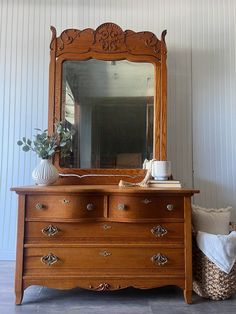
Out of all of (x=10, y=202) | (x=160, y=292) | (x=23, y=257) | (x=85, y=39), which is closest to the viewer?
(x=23, y=257)

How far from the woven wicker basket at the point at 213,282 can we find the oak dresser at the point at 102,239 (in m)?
0.15

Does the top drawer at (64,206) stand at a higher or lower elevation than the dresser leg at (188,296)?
higher

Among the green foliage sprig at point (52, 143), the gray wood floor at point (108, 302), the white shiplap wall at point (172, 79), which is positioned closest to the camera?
the gray wood floor at point (108, 302)

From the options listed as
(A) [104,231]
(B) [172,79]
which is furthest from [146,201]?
(B) [172,79]

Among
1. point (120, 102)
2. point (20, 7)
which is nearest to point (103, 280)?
point (120, 102)

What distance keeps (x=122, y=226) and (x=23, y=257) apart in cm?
65

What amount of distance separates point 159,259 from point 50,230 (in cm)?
71

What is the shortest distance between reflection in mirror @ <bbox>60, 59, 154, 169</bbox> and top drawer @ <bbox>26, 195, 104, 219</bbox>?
50 cm

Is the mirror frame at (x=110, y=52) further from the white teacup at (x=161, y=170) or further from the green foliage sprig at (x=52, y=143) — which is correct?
the white teacup at (x=161, y=170)

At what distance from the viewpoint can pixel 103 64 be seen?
7.29ft

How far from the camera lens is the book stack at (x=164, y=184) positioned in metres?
1.83

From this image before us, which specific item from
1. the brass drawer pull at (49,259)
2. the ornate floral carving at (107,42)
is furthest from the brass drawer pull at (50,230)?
the ornate floral carving at (107,42)

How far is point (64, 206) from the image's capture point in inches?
66.4

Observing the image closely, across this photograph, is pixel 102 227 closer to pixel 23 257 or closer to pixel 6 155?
pixel 23 257
